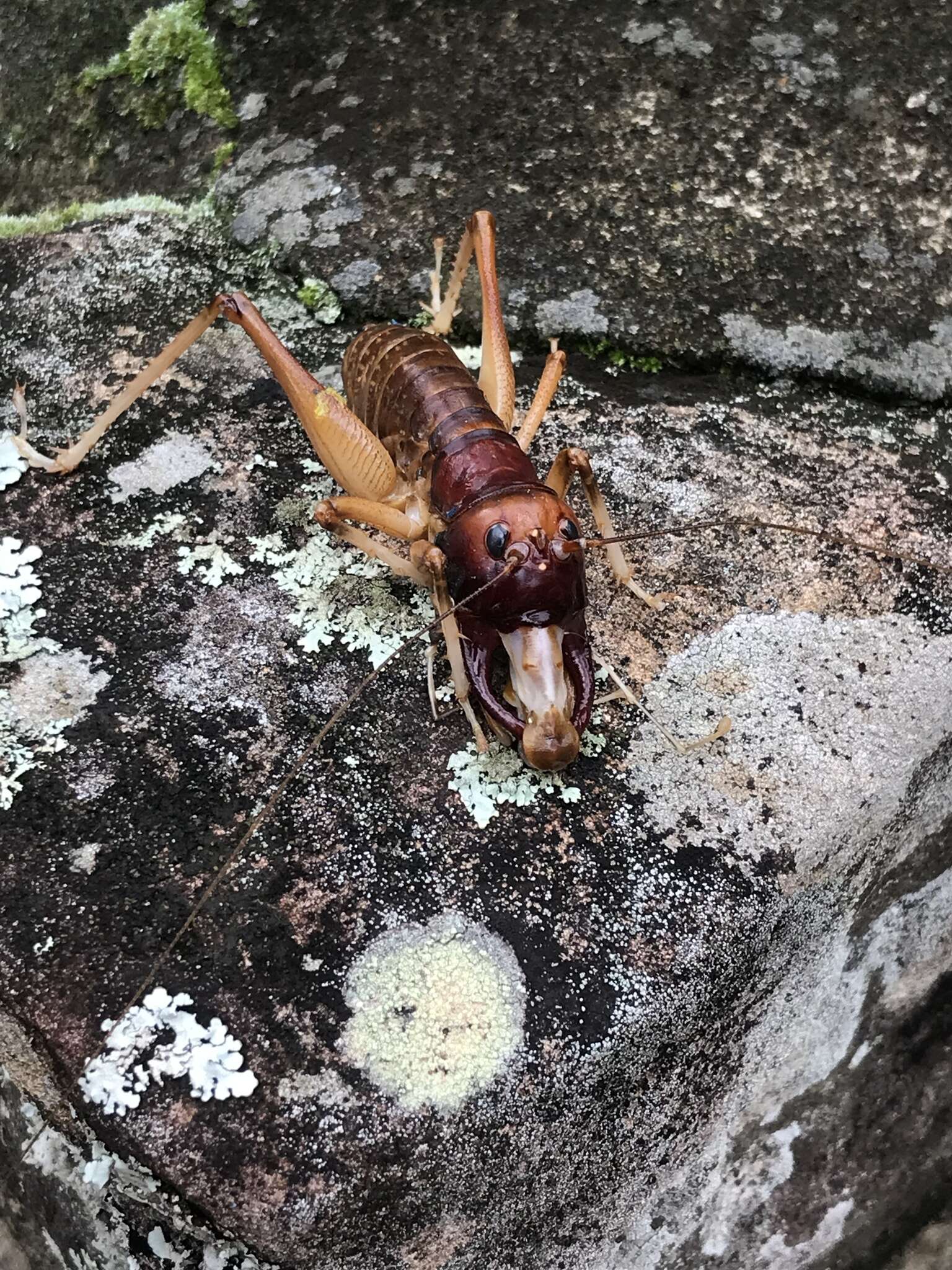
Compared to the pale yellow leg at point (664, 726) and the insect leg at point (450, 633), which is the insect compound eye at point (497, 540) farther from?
the pale yellow leg at point (664, 726)

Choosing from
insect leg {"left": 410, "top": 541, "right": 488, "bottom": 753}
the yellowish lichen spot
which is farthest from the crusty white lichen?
insect leg {"left": 410, "top": 541, "right": 488, "bottom": 753}

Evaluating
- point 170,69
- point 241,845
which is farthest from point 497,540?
point 170,69

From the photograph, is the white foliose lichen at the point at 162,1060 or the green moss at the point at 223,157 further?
the green moss at the point at 223,157

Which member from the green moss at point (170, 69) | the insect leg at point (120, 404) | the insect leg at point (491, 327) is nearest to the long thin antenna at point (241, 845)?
the insect leg at point (491, 327)

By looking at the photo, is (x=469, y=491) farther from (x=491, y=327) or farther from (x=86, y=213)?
(x=86, y=213)

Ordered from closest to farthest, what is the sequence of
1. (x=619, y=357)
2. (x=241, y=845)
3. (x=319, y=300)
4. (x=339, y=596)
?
(x=241, y=845) → (x=339, y=596) → (x=619, y=357) → (x=319, y=300)

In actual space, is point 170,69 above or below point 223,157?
above

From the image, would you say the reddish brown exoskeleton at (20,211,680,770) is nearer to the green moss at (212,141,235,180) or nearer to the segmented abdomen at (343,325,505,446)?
the segmented abdomen at (343,325,505,446)

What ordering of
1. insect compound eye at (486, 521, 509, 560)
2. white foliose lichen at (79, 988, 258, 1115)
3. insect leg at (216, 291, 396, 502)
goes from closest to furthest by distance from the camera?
white foliose lichen at (79, 988, 258, 1115)
insect compound eye at (486, 521, 509, 560)
insect leg at (216, 291, 396, 502)
